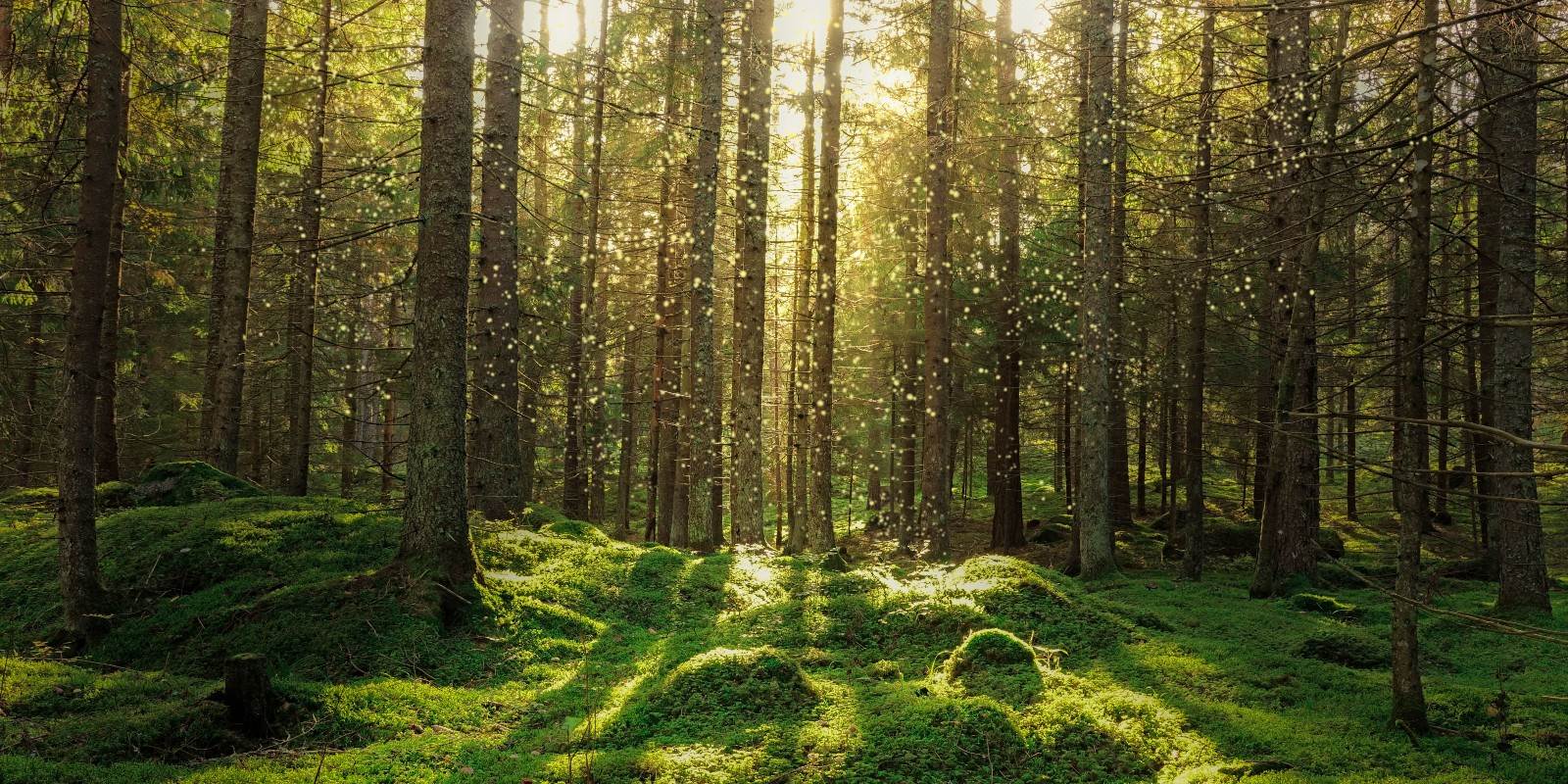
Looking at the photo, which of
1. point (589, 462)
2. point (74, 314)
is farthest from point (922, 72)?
point (74, 314)

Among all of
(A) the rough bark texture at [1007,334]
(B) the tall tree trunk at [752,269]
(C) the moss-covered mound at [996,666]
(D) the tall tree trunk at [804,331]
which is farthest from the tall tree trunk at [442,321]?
(A) the rough bark texture at [1007,334]

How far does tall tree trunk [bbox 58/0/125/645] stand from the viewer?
25.3ft

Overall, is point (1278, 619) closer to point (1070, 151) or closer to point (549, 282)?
point (1070, 151)

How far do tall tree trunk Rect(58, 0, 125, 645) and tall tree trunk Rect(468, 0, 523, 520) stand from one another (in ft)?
15.9

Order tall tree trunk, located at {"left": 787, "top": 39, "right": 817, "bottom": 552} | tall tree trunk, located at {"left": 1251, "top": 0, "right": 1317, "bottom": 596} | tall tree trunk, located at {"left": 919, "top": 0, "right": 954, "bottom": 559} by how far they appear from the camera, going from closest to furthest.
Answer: tall tree trunk, located at {"left": 1251, "top": 0, "right": 1317, "bottom": 596} → tall tree trunk, located at {"left": 919, "top": 0, "right": 954, "bottom": 559} → tall tree trunk, located at {"left": 787, "top": 39, "right": 817, "bottom": 552}

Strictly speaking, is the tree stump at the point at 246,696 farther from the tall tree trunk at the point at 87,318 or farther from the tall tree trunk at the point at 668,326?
the tall tree trunk at the point at 668,326

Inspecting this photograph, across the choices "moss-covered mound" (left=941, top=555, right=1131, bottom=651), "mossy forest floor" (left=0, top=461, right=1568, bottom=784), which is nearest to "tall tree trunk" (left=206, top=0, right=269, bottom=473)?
"mossy forest floor" (left=0, top=461, right=1568, bottom=784)

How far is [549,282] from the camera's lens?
17.1m

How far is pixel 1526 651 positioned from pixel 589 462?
21.4 metres

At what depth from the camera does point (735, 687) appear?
7.05 m

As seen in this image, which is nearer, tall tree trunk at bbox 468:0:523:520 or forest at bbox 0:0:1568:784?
forest at bbox 0:0:1568:784

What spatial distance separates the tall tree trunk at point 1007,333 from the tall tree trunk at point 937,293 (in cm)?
389

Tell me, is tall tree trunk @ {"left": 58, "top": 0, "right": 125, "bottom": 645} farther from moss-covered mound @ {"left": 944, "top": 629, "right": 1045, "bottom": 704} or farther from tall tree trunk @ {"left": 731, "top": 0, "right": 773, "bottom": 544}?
tall tree trunk @ {"left": 731, "top": 0, "right": 773, "bottom": 544}

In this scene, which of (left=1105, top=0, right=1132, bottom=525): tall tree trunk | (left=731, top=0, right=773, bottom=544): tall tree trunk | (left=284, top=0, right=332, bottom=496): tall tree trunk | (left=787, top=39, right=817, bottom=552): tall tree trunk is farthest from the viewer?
(left=787, top=39, right=817, bottom=552): tall tree trunk
